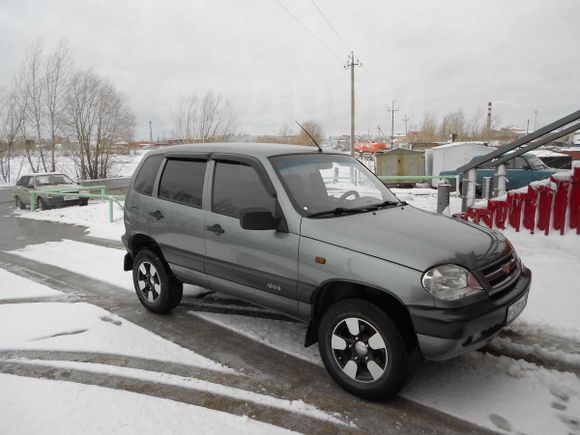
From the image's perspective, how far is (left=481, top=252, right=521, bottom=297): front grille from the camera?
289 centimetres

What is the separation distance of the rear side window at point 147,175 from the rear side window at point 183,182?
190 millimetres

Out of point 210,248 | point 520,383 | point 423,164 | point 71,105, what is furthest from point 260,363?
point 71,105

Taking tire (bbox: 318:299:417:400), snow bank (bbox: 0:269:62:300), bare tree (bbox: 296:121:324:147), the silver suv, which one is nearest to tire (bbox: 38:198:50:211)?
snow bank (bbox: 0:269:62:300)

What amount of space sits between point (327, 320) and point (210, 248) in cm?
138

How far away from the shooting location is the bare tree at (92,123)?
94.0ft

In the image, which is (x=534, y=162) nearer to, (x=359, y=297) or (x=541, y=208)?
(x=541, y=208)

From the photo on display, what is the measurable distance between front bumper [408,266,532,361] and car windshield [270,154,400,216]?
1.15m

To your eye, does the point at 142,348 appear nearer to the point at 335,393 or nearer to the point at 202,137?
the point at 335,393

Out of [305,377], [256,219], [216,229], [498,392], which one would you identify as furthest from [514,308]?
[216,229]

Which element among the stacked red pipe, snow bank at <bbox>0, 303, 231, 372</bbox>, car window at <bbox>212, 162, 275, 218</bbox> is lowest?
snow bank at <bbox>0, 303, 231, 372</bbox>

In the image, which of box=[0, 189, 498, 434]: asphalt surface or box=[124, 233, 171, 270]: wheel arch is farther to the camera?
box=[124, 233, 171, 270]: wheel arch

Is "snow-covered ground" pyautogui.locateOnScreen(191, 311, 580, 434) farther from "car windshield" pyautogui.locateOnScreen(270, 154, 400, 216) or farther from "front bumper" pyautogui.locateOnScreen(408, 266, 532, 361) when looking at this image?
"car windshield" pyautogui.locateOnScreen(270, 154, 400, 216)

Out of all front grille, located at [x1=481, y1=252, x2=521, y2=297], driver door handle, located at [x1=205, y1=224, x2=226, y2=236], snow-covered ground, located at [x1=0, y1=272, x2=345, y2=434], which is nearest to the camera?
snow-covered ground, located at [x1=0, y1=272, x2=345, y2=434]

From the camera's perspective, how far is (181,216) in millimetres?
4211
